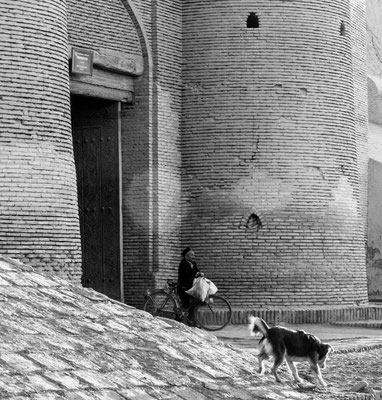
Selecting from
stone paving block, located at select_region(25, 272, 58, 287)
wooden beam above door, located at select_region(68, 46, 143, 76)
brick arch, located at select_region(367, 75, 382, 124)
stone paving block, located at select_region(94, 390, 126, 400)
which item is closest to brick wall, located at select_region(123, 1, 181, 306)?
wooden beam above door, located at select_region(68, 46, 143, 76)

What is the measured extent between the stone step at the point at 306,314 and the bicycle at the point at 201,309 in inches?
12.9

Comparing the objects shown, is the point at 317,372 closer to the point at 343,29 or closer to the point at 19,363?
the point at 19,363

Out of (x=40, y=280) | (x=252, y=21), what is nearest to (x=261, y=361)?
(x=40, y=280)

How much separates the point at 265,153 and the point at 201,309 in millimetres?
2582

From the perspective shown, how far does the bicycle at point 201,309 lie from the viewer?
45.1ft

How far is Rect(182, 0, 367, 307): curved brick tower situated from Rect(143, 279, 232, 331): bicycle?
3.25 ft

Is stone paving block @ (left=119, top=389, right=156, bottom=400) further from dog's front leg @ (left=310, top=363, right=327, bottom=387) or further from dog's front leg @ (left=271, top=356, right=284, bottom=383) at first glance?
dog's front leg @ (left=310, top=363, right=327, bottom=387)

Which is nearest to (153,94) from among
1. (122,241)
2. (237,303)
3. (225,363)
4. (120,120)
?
(120,120)

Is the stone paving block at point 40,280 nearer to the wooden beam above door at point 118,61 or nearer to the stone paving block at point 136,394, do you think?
the stone paving block at point 136,394

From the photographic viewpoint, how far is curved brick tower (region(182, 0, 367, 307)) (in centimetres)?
1605

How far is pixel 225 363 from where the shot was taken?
694 centimetres

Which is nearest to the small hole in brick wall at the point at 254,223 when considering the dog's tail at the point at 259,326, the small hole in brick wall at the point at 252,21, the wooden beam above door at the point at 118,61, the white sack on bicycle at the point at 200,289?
the wooden beam above door at the point at 118,61

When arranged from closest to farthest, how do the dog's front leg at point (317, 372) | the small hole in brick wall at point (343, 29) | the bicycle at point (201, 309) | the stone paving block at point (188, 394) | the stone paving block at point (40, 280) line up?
the stone paving block at point (188, 394)
the stone paving block at point (40, 280)
the dog's front leg at point (317, 372)
the bicycle at point (201, 309)
the small hole in brick wall at point (343, 29)

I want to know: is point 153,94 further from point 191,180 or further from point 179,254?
point 179,254
